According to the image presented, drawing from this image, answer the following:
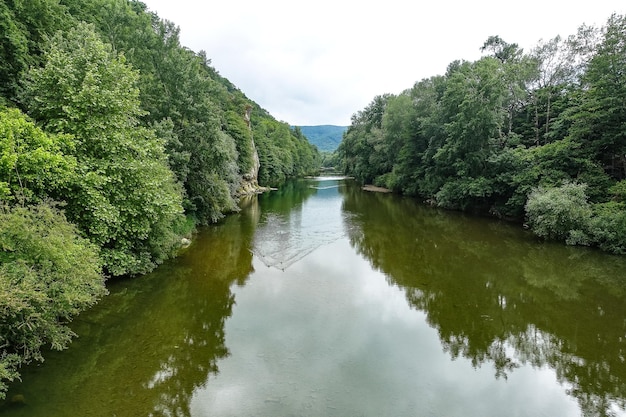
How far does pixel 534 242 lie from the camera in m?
22.1

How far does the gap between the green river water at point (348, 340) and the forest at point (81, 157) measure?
4.21ft

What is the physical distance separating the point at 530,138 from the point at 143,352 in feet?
122

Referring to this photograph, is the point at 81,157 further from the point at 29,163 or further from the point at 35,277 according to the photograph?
the point at 35,277

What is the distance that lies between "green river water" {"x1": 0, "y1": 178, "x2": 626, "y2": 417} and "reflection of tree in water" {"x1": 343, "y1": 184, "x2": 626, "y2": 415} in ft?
0.20

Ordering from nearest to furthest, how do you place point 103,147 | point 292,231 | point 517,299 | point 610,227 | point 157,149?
point 103,147 < point 517,299 < point 157,149 < point 610,227 < point 292,231

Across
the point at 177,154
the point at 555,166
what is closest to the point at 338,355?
the point at 177,154

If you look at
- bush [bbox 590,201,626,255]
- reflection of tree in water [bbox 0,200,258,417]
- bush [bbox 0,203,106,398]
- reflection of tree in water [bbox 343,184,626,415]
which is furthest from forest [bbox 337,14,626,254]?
bush [bbox 0,203,106,398]

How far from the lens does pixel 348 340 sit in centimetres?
1023

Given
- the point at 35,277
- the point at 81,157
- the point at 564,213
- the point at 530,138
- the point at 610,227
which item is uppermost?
the point at 530,138

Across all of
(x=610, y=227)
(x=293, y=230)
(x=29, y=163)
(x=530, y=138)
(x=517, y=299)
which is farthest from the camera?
(x=530, y=138)

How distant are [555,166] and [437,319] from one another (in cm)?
1990

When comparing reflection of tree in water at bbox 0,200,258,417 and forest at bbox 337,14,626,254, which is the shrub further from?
reflection of tree in water at bbox 0,200,258,417

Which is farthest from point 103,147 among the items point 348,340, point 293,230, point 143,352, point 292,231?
point 293,230

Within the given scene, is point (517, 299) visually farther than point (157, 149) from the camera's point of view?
No
